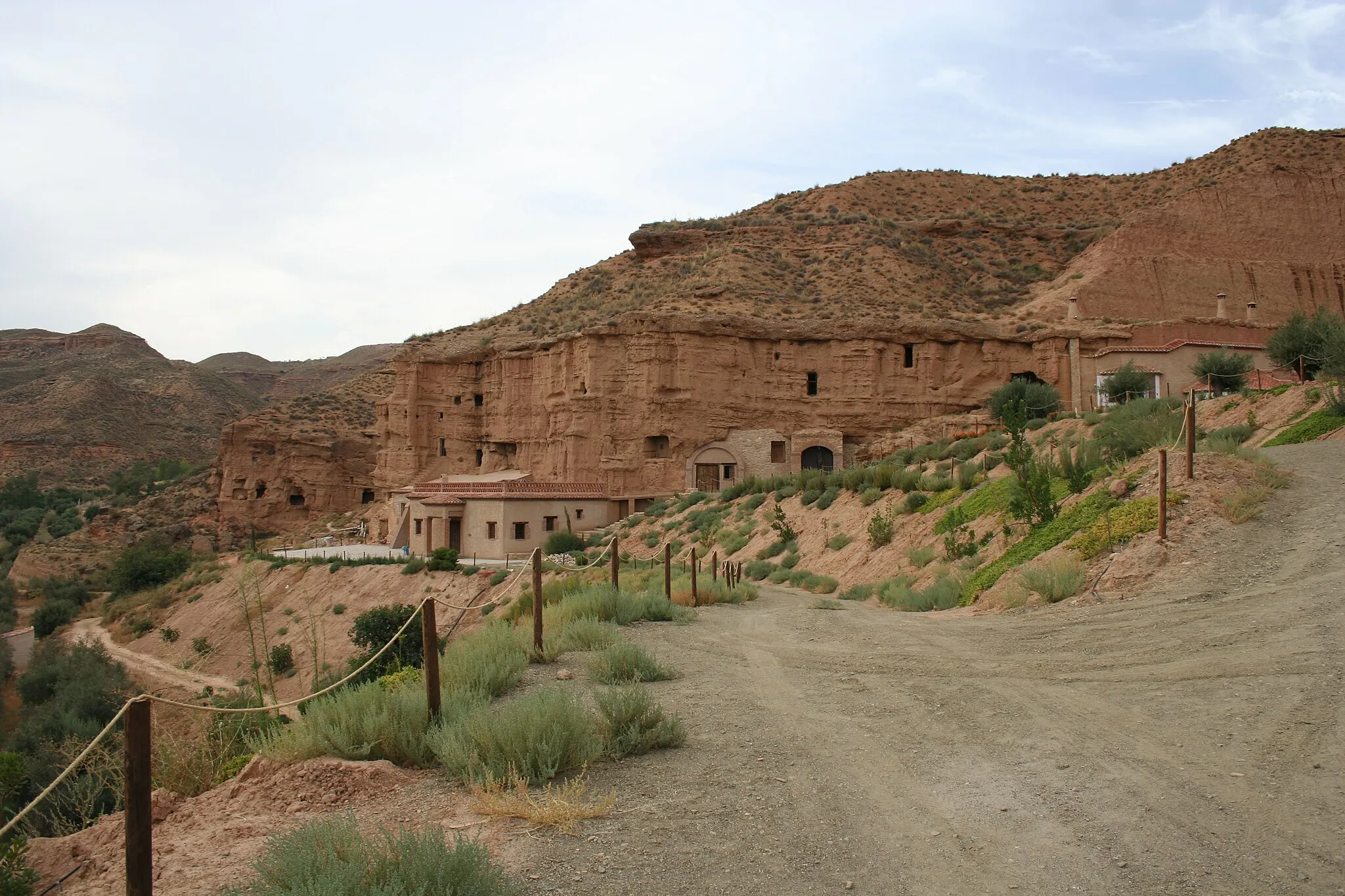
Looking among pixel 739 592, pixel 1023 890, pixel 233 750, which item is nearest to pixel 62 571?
pixel 739 592

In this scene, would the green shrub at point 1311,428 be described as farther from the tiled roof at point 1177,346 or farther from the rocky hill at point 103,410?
the rocky hill at point 103,410

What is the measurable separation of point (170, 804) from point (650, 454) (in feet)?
104

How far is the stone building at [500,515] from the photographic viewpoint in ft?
110

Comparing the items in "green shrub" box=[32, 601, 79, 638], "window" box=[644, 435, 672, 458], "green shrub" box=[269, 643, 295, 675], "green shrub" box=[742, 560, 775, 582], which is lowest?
"green shrub" box=[32, 601, 79, 638]

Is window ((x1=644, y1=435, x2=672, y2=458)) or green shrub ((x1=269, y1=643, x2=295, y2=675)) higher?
window ((x1=644, y1=435, x2=672, y2=458))

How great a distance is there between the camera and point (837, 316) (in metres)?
39.5

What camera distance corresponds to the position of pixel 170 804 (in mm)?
6621

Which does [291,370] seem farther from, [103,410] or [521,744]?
[521,744]

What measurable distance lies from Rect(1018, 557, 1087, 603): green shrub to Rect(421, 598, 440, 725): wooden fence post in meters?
8.24

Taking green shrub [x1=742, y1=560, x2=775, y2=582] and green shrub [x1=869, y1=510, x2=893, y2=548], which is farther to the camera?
green shrub [x1=742, y1=560, x2=775, y2=582]

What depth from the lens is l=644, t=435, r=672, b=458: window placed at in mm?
38000

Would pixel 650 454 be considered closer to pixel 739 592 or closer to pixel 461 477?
pixel 461 477

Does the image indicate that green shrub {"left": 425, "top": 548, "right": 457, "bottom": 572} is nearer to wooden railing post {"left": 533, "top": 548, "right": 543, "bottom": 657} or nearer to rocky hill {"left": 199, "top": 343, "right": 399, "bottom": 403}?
wooden railing post {"left": 533, "top": 548, "right": 543, "bottom": 657}

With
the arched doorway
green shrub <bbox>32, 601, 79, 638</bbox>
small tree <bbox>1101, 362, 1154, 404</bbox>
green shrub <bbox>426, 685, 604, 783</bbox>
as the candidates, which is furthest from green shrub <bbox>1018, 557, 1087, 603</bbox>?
green shrub <bbox>32, 601, 79, 638</bbox>
